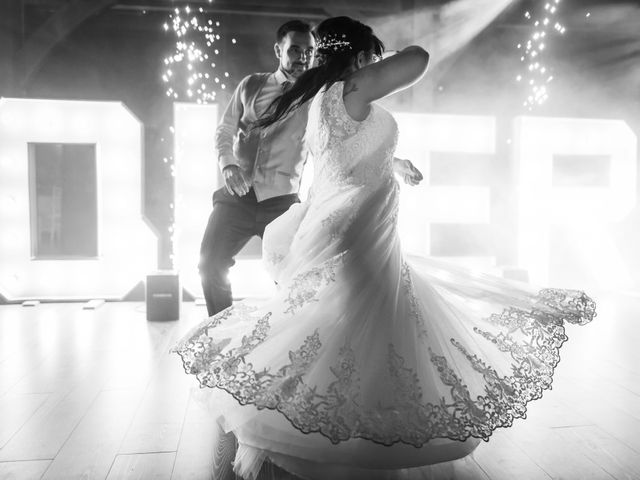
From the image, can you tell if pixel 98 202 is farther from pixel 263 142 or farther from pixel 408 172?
pixel 408 172

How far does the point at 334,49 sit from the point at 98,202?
307 centimetres

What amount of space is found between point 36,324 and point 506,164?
12.1ft

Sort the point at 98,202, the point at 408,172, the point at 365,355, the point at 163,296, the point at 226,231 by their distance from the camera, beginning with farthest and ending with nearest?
the point at 98,202 → the point at 163,296 → the point at 226,231 → the point at 408,172 → the point at 365,355

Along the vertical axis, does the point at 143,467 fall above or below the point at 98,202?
below

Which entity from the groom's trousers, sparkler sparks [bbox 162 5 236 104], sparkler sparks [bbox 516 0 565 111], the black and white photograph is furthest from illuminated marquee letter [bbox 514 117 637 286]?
the groom's trousers

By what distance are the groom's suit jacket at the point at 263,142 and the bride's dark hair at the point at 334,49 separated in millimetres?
624

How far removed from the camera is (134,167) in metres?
4.16

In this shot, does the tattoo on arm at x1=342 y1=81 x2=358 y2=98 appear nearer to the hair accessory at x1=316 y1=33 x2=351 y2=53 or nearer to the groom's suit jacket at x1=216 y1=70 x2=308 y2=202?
the hair accessory at x1=316 y1=33 x2=351 y2=53

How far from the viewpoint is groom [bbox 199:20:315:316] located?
228 centimetres

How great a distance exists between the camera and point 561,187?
4.68 metres

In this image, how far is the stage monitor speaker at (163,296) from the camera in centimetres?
368

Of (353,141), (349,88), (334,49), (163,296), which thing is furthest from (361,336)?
(163,296)

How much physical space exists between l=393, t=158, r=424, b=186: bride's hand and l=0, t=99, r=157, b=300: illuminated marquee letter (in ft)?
8.98

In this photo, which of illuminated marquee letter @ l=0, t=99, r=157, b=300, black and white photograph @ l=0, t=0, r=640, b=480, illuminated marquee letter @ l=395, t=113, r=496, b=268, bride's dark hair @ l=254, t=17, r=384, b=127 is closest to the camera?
black and white photograph @ l=0, t=0, r=640, b=480
